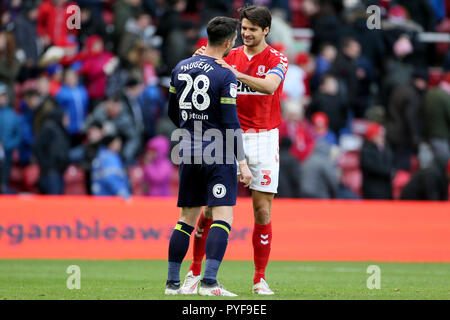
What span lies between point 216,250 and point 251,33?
2351 millimetres

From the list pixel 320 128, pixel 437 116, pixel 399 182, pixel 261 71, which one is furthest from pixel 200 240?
pixel 437 116

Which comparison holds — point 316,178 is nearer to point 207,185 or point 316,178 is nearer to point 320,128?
point 320,128

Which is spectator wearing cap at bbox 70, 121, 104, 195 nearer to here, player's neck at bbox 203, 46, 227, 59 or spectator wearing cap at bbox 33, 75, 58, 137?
spectator wearing cap at bbox 33, 75, 58, 137

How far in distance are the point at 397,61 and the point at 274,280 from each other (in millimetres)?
10817

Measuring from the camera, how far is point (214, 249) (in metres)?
8.42

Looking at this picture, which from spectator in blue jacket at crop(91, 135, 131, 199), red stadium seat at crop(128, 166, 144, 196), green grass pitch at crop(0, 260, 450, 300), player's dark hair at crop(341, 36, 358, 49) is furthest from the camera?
player's dark hair at crop(341, 36, 358, 49)

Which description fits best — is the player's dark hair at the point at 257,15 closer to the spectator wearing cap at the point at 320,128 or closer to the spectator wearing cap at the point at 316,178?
the spectator wearing cap at the point at 316,178

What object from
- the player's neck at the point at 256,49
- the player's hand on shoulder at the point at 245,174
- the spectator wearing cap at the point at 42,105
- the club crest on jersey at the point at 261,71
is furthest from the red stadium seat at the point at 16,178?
the player's hand on shoulder at the point at 245,174

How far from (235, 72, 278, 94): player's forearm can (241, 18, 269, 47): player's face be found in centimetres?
55

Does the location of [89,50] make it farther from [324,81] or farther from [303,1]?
[303,1]

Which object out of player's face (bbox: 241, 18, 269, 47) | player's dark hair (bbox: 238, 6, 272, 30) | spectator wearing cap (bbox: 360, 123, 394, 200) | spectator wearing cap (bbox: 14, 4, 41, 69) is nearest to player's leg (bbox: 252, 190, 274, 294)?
player's face (bbox: 241, 18, 269, 47)

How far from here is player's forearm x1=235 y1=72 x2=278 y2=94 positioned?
890 centimetres

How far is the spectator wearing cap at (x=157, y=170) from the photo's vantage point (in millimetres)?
17094

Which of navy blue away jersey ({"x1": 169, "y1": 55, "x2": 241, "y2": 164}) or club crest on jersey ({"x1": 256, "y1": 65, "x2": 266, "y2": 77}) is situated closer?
navy blue away jersey ({"x1": 169, "y1": 55, "x2": 241, "y2": 164})
